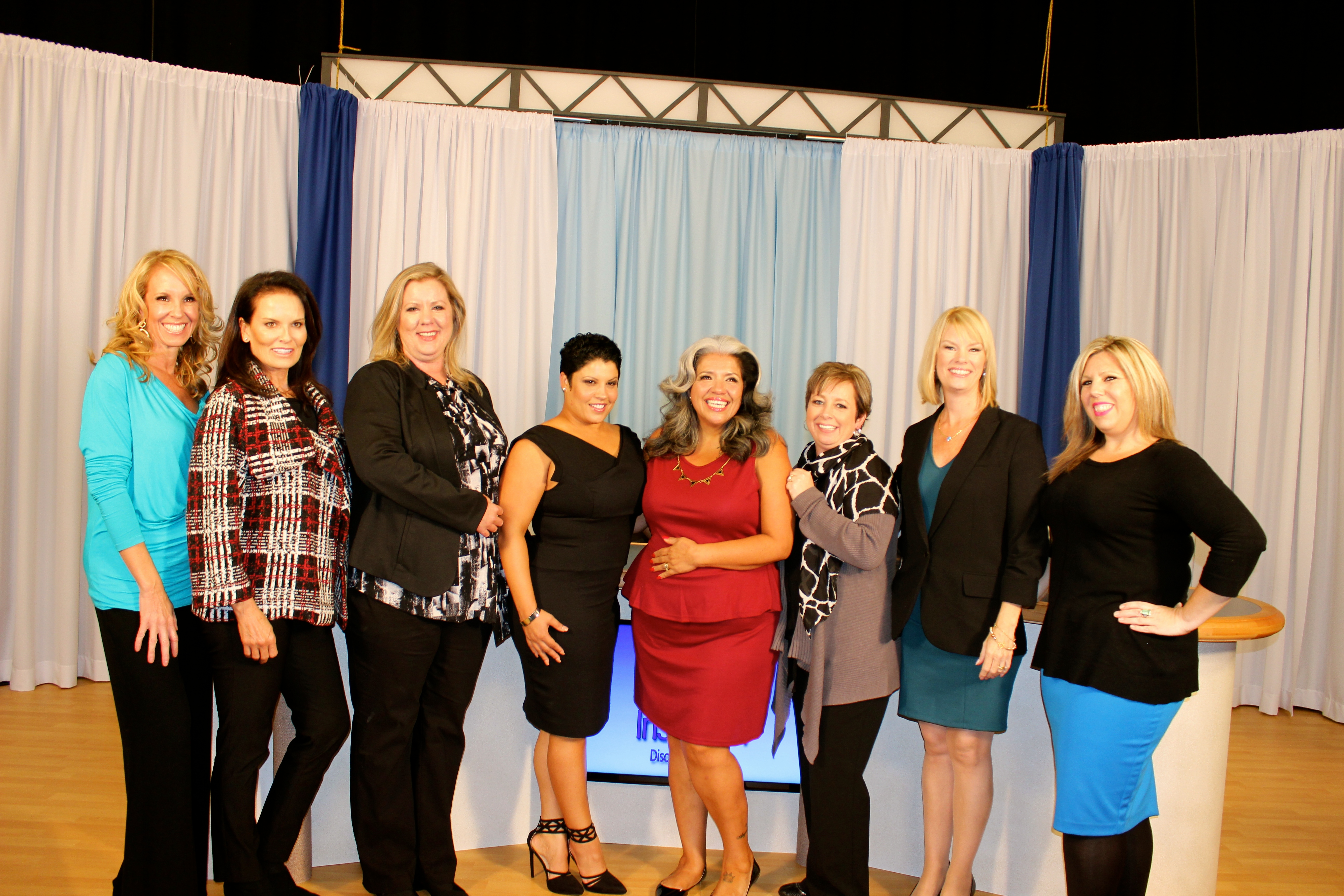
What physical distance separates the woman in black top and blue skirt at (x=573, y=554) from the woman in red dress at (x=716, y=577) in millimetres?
98

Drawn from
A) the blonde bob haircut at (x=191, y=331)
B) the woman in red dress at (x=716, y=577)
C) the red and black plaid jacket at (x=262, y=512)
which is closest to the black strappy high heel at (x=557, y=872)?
the woman in red dress at (x=716, y=577)

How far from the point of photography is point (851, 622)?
2234 mm

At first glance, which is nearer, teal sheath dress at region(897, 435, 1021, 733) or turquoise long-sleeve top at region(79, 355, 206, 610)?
turquoise long-sleeve top at region(79, 355, 206, 610)

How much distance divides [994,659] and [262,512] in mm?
1791

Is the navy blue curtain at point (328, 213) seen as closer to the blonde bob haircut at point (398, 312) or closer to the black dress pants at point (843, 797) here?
the blonde bob haircut at point (398, 312)

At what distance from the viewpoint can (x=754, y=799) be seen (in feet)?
9.02

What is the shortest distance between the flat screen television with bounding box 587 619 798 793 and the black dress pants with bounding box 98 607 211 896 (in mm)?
1142

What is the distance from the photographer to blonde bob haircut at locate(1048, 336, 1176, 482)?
191 centimetres

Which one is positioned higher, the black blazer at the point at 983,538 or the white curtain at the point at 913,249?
the white curtain at the point at 913,249

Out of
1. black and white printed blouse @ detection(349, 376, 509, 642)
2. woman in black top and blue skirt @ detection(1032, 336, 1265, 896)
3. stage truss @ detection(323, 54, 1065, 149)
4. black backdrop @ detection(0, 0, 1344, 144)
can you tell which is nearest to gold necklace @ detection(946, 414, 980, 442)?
woman in black top and blue skirt @ detection(1032, 336, 1265, 896)

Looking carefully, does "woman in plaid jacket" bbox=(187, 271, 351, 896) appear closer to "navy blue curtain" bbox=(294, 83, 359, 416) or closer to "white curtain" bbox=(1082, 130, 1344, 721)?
"navy blue curtain" bbox=(294, 83, 359, 416)

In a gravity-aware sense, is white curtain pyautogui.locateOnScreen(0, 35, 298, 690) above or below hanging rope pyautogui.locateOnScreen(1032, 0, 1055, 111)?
below

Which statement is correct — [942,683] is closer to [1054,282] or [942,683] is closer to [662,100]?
[1054,282]

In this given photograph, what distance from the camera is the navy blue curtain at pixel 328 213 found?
443 centimetres
